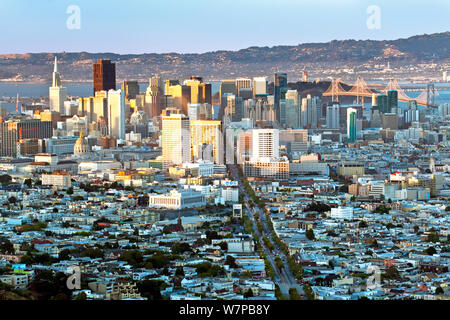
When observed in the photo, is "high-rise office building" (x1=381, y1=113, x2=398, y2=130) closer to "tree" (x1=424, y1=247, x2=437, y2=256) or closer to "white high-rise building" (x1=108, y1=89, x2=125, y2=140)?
"white high-rise building" (x1=108, y1=89, x2=125, y2=140)

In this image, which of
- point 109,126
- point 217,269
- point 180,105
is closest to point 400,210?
point 217,269

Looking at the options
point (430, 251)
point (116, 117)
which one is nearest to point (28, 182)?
point (430, 251)

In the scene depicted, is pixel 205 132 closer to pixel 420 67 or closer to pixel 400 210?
pixel 400 210

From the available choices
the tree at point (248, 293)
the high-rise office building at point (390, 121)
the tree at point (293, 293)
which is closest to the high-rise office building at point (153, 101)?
the high-rise office building at point (390, 121)

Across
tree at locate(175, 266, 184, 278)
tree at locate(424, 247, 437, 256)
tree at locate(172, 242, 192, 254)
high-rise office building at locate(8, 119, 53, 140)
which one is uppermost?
high-rise office building at locate(8, 119, 53, 140)

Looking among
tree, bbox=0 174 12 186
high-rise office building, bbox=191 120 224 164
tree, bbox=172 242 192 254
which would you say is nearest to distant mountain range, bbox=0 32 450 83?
high-rise office building, bbox=191 120 224 164

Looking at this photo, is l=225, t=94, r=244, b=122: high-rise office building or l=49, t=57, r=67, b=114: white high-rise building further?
l=49, t=57, r=67, b=114: white high-rise building
